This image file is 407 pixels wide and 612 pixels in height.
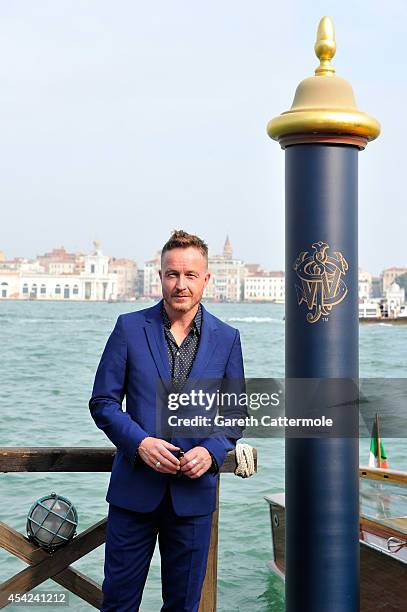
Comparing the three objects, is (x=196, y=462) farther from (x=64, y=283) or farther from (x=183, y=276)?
(x=64, y=283)

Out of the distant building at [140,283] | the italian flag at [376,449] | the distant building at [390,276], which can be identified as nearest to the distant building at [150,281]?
the distant building at [140,283]

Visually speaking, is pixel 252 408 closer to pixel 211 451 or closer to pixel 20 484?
pixel 211 451

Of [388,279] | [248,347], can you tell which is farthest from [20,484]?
[388,279]

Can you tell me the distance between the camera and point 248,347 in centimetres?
4084

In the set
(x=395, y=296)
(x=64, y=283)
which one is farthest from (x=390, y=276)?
(x=64, y=283)

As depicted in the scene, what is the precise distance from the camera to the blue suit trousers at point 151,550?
7.91 ft

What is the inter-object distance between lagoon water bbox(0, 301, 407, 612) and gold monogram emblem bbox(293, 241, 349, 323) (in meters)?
4.02

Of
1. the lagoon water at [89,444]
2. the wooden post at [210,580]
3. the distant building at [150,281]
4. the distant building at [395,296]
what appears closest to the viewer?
the wooden post at [210,580]

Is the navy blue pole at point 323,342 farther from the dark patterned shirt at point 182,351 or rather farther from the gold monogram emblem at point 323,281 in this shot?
the dark patterned shirt at point 182,351

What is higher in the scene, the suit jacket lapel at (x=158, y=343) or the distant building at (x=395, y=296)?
the distant building at (x=395, y=296)

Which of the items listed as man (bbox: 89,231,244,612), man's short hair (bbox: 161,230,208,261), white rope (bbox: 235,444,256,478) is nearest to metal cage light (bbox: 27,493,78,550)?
man (bbox: 89,231,244,612)

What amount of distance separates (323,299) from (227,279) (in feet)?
326

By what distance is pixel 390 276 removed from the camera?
319ft

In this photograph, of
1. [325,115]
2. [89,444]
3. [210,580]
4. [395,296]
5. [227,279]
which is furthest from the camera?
[227,279]
